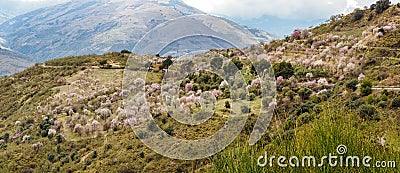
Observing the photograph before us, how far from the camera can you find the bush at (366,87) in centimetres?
1628

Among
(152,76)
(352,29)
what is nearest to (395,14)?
(352,29)

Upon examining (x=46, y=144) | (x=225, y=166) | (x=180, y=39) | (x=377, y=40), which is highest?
(x=377, y=40)

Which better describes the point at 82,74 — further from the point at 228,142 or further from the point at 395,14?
the point at 228,142

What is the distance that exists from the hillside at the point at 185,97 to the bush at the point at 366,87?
3 centimetres

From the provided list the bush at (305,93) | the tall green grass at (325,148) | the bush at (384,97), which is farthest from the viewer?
the bush at (305,93)

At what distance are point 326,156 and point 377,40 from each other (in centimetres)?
2177

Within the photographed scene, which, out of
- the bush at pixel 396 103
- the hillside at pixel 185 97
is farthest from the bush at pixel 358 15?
the bush at pixel 396 103

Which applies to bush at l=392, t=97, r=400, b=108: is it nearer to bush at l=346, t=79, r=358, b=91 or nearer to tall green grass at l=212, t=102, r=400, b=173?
bush at l=346, t=79, r=358, b=91

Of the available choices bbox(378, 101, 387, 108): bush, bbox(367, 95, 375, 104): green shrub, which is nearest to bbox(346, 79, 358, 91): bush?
bbox(367, 95, 375, 104): green shrub

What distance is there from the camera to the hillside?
575 inches

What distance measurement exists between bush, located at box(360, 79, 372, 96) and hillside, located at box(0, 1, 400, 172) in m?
0.03

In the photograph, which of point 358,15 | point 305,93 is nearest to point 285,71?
point 305,93

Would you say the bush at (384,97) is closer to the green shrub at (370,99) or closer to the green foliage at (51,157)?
the green shrub at (370,99)

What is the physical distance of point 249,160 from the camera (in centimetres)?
445
